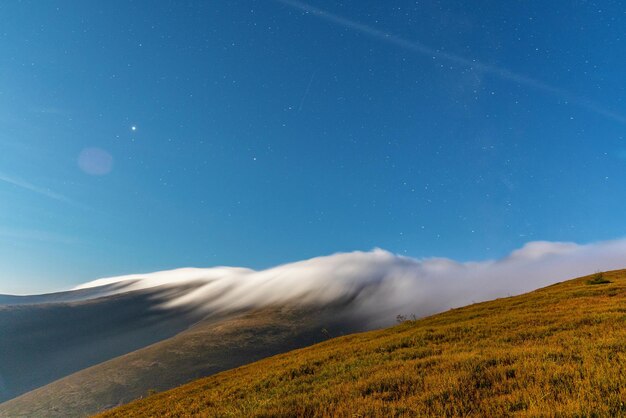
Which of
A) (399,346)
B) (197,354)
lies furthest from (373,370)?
(197,354)

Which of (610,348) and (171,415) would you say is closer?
(610,348)

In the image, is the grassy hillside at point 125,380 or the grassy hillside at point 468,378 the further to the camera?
the grassy hillside at point 125,380

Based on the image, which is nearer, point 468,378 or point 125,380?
point 468,378

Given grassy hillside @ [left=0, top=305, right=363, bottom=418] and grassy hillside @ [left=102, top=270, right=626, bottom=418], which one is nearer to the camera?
grassy hillside @ [left=102, top=270, right=626, bottom=418]

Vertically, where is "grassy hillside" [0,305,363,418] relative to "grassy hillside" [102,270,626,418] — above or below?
below

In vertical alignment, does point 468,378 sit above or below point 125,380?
above

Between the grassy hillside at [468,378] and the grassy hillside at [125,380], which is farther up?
the grassy hillside at [468,378]

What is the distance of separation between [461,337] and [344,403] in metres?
11.5

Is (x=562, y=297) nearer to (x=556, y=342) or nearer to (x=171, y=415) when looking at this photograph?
(x=556, y=342)

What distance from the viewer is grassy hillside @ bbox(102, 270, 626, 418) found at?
8.49m

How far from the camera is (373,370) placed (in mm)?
14492

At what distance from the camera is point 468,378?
1072cm

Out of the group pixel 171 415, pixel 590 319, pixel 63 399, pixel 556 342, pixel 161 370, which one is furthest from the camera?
pixel 161 370

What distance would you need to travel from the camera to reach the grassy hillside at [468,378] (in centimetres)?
849
